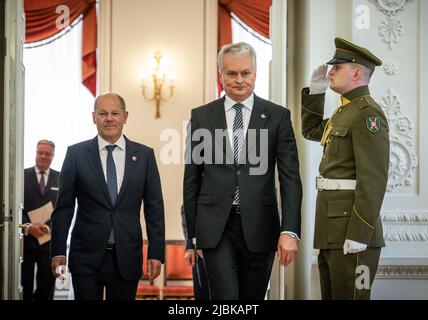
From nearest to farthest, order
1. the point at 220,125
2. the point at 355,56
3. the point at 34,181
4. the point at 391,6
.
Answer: the point at 220,125 → the point at 355,56 → the point at 391,6 → the point at 34,181

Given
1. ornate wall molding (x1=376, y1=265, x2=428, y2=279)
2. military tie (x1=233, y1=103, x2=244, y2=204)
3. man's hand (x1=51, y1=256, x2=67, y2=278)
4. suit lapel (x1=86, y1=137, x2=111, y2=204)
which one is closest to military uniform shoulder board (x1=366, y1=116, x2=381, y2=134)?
military tie (x1=233, y1=103, x2=244, y2=204)

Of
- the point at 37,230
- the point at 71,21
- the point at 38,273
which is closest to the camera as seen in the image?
the point at 37,230

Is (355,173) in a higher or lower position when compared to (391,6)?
lower

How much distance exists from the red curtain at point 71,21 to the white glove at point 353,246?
4.99m

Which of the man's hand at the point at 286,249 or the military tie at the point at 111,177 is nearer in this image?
the man's hand at the point at 286,249

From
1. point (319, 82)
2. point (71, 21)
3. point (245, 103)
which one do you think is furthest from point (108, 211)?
point (71, 21)

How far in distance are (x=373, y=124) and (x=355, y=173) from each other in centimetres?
25

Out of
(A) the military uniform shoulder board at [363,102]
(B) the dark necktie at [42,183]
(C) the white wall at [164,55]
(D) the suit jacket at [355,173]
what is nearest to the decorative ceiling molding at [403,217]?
(D) the suit jacket at [355,173]

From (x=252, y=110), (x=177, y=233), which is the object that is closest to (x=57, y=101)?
(x=177, y=233)

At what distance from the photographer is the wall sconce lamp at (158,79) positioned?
7629 millimetres

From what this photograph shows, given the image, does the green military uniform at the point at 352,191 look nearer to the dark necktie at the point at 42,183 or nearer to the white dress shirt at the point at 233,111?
the white dress shirt at the point at 233,111

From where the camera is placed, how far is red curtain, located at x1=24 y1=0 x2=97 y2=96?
294 inches

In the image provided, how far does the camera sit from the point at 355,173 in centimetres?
334

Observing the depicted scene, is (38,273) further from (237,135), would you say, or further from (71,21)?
(237,135)
